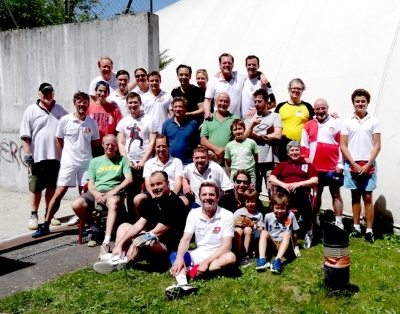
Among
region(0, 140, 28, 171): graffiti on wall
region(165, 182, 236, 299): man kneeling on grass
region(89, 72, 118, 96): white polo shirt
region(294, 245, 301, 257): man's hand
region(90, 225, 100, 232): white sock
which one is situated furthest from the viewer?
region(0, 140, 28, 171): graffiti on wall

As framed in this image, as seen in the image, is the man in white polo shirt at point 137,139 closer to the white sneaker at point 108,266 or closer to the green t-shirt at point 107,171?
the green t-shirt at point 107,171

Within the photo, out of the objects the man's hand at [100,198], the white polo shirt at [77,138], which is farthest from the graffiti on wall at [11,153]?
the man's hand at [100,198]

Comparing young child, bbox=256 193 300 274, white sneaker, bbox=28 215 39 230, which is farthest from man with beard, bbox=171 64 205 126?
white sneaker, bbox=28 215 39 230

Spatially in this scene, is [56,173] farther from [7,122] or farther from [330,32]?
[330,32]

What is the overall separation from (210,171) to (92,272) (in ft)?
6.25

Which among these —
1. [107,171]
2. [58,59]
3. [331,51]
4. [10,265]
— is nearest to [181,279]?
[107,171]

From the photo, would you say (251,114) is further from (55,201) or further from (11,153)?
(11,153)

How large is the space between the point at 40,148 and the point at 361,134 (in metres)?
4.69

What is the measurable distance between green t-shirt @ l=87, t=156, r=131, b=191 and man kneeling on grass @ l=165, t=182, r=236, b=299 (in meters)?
1.52

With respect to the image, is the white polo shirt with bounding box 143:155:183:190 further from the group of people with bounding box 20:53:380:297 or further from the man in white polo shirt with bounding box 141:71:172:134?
the man in white polo shirt with bounding box 141:71:172:134

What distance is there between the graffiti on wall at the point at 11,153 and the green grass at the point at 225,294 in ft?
17.5

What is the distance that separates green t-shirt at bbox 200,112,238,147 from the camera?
266 inches

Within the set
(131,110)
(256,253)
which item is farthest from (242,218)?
(131,110)

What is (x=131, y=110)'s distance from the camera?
675 cm
